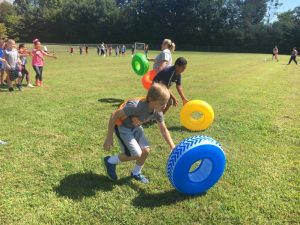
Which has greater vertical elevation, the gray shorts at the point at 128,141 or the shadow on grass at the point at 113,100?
the gray shorts at the point at 128,141

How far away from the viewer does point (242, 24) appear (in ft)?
270

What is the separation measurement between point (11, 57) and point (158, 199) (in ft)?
33.0

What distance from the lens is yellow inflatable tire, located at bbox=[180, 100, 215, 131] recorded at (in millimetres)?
7727

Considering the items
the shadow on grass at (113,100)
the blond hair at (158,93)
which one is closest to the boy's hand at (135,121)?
the blond hair at (158,93)

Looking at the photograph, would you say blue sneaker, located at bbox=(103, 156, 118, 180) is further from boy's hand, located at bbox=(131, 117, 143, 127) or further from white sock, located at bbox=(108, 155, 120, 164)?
boy's hand, located at bbox=(131, 117, 143, 127)

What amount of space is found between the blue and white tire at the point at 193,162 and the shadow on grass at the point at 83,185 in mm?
973

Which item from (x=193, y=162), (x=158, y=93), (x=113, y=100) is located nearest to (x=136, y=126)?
→ (x=158, y=93)

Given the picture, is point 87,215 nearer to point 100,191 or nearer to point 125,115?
point 100,191

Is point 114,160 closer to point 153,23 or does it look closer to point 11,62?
point 11,62

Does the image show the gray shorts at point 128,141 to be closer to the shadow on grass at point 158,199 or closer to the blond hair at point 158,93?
the shadow on grass at point 158,199

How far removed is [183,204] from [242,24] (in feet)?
274

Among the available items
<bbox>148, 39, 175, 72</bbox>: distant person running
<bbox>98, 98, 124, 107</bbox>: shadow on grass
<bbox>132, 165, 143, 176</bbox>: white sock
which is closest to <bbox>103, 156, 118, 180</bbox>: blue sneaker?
<bbox>132, 165, 143, 176</bbox>: white sock

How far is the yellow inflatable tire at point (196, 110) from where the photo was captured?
7.73 m

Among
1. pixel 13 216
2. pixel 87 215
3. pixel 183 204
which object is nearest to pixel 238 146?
pixel 183 204
